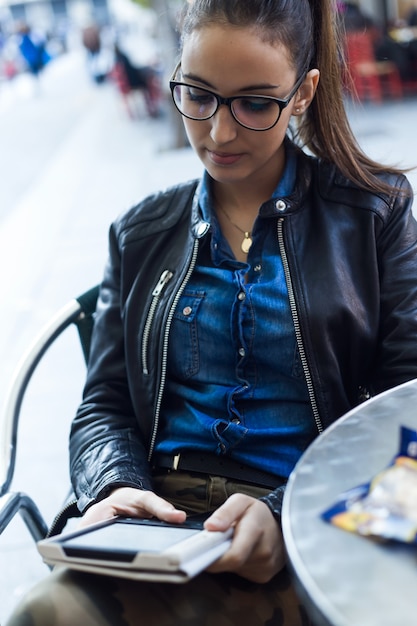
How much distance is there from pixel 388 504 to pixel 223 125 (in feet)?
2.56

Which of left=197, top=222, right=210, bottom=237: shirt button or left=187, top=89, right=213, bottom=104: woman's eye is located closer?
left=187, top=89, right=213, bottom=104: woman's eye

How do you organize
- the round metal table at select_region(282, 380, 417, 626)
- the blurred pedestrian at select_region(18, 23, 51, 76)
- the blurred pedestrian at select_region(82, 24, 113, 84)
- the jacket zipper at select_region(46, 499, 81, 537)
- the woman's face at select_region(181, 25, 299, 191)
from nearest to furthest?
the round metal table at select_region(282, 380, 417, 626) < the woman's face at select_region(181, 25, 299, 191) < the jacket zipper at select_region(46, 499, 81, 537) < the blurred pedestrian at select_region(18, 23, 51, 76) < the blurred pedestrian at select_region(82, 24, 113, 84)

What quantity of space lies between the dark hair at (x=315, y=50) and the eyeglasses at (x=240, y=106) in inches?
4.2

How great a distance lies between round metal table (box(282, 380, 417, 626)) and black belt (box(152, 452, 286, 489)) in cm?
33

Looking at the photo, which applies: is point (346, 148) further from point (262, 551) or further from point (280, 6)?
point (262, 551)

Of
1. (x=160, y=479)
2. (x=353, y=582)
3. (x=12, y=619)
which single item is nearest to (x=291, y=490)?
(x=353, y=582)

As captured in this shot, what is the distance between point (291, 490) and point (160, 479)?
1.81ft

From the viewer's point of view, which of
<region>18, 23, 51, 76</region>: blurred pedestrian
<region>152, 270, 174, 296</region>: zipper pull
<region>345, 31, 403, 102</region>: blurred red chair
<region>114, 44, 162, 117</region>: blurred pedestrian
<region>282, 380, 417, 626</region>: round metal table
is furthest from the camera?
<region>18, 23, 51, 76</region>: blurred pedestrian

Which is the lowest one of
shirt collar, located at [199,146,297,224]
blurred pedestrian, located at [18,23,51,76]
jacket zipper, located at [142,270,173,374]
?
jacket zipper, located at [142,270,173,374]

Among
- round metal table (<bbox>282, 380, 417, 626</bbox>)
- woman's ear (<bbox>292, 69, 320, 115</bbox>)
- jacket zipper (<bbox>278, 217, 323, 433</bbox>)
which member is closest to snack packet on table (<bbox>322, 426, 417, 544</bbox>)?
round metal table (<bbox>282, 380, 417, 626</bbox>)

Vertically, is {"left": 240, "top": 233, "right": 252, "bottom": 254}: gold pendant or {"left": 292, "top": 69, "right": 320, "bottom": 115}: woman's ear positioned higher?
{"left": 292, "top": 69, "right": 320, "bottom": 115}: woman's ear

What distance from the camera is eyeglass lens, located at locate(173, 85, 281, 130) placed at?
1.39m

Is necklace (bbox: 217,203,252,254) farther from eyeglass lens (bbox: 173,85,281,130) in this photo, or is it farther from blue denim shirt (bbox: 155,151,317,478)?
eyeglass lens (bbox: 173,85,281,130)

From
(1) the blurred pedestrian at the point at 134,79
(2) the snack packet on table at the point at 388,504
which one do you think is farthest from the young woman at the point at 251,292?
(1) the blurred pedestrian at the point at 134,79
